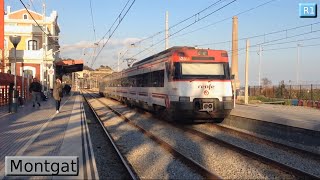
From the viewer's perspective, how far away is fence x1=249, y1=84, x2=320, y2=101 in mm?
42594

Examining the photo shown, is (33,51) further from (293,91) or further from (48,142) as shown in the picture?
(48,142)

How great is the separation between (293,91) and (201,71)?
31259 millimetres

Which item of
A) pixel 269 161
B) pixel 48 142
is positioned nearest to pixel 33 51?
pixel 48 142

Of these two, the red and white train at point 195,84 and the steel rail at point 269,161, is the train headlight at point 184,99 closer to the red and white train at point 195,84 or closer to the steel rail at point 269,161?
the red and white train at point 195,84

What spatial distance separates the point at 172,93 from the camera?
17.1m

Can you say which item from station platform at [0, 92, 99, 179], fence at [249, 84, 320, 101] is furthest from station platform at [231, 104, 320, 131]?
fence at [249, 84, 320, 101]

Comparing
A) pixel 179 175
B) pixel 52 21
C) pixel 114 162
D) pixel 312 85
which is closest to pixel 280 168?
pixel 179 175

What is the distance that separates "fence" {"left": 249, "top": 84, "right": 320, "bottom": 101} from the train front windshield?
26.2 metres

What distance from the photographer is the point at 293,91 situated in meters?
46.2

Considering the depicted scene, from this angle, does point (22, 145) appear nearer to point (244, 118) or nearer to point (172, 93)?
point (172, 93)

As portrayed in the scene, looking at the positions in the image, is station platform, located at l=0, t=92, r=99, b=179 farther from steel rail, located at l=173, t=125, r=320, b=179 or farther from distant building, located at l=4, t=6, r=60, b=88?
distant building, located at l=4, t=6, r=60, b=88

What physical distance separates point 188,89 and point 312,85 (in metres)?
29.7

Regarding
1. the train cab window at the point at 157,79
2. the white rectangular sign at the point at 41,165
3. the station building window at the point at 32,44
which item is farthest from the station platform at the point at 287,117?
the station building window at the point at 32,44

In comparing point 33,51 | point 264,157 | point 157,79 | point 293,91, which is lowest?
point 264,157
